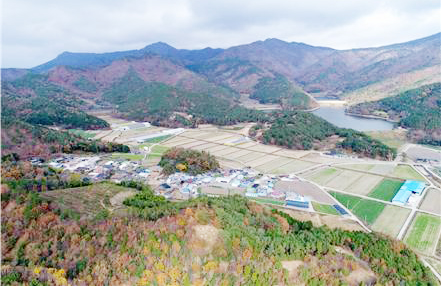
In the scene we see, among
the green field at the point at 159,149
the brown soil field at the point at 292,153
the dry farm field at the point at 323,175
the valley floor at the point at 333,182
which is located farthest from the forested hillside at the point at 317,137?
the green field at the point at 159,149

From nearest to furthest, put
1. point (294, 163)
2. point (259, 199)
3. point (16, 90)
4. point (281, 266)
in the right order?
point (281, 266) < point (259, 199) < point (294, 163) < point (16, 90)

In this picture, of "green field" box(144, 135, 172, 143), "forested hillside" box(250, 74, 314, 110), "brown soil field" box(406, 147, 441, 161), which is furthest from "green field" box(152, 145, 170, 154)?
"forested hillside" box(250, 74, 314, 110)

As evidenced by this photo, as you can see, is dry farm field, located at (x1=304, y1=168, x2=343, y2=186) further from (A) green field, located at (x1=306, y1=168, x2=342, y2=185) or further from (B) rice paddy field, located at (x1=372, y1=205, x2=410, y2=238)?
(B) rice paddy field, located at (x1=372, y1=205, x2=410, y2=238)

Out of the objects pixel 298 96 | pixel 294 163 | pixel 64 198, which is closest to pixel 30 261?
pixel 64 198

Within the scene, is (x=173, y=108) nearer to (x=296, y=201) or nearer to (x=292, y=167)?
(x=292, y=167)

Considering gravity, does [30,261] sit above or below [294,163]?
above

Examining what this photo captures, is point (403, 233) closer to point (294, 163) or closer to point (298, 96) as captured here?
point (294, 163)
